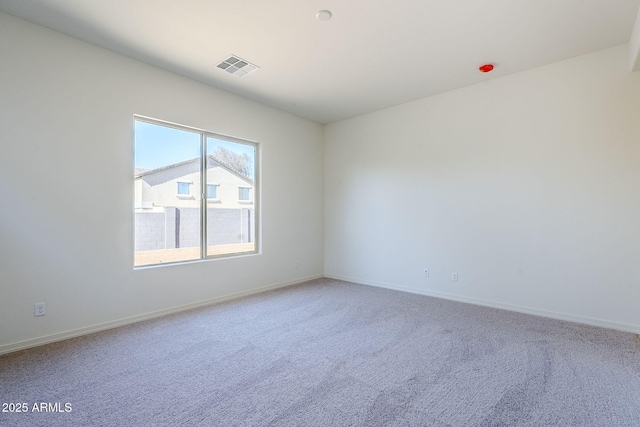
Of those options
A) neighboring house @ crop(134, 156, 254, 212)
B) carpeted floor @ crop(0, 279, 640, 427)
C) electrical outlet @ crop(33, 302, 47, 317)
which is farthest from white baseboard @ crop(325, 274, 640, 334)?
electrical outlet @ crop(33, 302, 47, 317)

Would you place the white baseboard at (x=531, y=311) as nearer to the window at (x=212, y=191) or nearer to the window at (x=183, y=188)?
the window at (x=212, y=191)

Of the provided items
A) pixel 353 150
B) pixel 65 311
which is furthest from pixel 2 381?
pixel 353 150

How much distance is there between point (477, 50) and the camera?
3.13m

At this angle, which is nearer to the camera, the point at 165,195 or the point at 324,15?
the point at 324,15

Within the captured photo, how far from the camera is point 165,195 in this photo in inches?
143

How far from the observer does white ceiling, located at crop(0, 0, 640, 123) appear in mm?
2482

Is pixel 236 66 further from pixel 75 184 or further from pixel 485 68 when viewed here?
pixel 485 68

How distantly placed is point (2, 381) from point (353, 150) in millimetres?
4827

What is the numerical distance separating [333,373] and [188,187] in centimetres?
290

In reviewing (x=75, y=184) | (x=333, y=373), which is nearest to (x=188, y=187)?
(x=75, y=184)

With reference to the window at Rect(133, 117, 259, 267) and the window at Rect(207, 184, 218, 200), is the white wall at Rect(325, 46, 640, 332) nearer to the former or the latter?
the window at Rect(133, 117, 259, 267)

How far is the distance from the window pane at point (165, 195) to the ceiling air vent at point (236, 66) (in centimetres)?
99

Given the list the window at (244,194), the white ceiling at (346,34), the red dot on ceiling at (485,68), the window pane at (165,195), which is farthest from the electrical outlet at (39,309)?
the red dot on ceiling at (485,68)

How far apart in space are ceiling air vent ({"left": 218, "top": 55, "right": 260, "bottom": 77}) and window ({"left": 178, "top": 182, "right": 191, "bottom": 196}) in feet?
4.91
